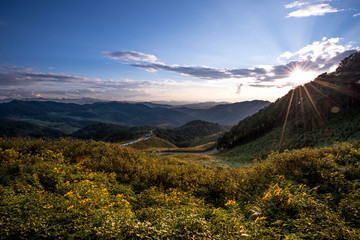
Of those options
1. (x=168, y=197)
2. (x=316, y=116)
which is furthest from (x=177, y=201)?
(x=316, y=116)

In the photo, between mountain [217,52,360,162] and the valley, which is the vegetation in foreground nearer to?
the valley

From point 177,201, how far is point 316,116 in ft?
111

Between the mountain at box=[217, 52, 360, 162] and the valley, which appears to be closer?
the valley

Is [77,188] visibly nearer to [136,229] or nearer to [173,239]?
[136,229]

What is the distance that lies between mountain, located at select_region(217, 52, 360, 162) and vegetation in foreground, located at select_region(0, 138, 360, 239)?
18199 mm

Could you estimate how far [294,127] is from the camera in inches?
1237

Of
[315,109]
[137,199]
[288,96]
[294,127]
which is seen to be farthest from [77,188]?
[288,96]

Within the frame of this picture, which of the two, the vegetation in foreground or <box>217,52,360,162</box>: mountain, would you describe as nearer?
the vegetation in foreground

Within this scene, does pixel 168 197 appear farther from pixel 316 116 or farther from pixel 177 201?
pixel 316 116

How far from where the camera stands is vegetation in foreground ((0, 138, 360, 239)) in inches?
167

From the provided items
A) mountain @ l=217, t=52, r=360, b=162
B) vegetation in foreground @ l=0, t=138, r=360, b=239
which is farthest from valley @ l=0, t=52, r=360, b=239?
mountain @ l=217, t=52, r=360, b=162

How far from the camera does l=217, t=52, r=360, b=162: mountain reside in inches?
965

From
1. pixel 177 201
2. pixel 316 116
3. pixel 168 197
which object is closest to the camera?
pixel 177 201

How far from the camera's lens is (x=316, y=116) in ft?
98.4
